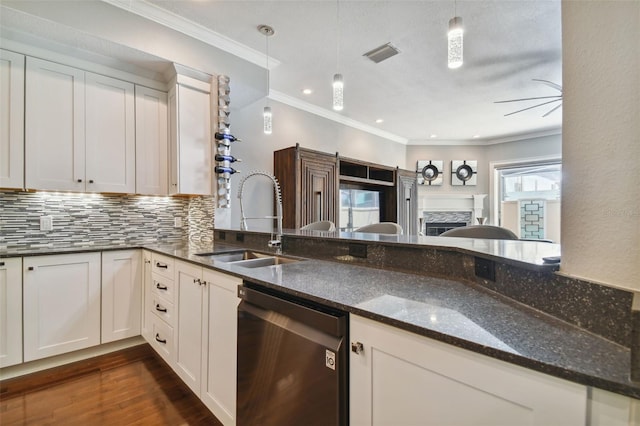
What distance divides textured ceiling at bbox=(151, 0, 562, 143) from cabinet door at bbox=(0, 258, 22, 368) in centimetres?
219

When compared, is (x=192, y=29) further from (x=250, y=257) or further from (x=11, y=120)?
(x=250, y=257)

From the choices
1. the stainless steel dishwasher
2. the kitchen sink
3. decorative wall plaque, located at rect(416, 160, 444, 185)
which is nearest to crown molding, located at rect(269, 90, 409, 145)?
decorative wall plaque, located at rect(416, 160, 444, 185)

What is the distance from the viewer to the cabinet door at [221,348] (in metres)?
1.36

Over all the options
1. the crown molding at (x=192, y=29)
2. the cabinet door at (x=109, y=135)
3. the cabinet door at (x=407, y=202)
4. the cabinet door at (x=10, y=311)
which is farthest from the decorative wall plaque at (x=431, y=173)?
the cabinet door at (x=10, y=311)

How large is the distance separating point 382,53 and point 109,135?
2.60m

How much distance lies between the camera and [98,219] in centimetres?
266

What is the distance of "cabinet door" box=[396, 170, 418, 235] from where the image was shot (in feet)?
17.3

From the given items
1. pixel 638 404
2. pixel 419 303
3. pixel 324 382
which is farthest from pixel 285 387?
pixel 638 404

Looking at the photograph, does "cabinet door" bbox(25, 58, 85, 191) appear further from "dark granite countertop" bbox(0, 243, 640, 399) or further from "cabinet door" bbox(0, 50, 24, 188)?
"dark granite countertop" bbox(0, 243, 640, 399)

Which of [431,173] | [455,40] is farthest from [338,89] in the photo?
[431,173]

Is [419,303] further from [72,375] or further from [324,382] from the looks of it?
[72,375]

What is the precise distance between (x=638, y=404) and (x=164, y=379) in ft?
7.81

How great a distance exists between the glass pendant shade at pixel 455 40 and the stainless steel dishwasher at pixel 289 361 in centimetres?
163

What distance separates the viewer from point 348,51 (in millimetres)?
Result: 2783
